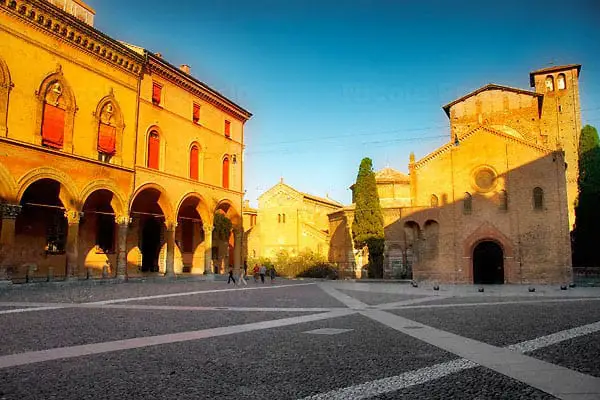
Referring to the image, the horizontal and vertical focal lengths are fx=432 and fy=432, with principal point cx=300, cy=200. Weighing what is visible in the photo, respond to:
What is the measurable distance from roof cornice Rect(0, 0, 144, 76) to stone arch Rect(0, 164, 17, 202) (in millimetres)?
6598

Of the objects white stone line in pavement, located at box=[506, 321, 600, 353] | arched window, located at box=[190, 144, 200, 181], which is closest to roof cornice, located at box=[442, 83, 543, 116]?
arched window, located at box=[190, 144, 200, 181]

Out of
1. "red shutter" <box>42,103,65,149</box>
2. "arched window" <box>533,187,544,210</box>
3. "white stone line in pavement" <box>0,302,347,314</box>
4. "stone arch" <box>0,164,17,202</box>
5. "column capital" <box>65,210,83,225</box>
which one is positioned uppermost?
"red shutter" <box>42,103,65,149</box>

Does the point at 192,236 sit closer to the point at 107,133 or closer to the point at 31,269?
the point at 107,133

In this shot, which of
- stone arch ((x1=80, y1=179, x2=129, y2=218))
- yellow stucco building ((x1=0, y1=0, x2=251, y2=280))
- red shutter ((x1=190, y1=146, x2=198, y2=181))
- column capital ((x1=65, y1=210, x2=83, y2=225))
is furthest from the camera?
red shutter ((x1=190, y1=146, x2=198, y2=181))

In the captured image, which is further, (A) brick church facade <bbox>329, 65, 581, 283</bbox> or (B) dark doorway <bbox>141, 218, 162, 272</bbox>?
(B) dark doorway <bbox>141, 218, 162, 272</bbox>

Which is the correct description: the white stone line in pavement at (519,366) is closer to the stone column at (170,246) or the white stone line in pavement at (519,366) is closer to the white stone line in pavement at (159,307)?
the white stone line in pavement at (159,307)

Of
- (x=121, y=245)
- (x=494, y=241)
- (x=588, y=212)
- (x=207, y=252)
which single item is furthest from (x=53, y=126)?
(x=588, y=212)

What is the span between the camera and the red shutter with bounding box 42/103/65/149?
63.5 feet

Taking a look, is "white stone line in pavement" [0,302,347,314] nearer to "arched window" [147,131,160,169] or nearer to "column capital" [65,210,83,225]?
"column capital" [65,210,83,225]

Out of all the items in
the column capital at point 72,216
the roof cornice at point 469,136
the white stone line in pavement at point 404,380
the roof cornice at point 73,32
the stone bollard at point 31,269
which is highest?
the roof cornice at point 73,32

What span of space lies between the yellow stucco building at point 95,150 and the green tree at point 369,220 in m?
10.3

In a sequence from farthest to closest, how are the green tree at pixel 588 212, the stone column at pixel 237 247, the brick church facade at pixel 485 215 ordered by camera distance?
the green tree at pixel 588 212 → the stone column at pixel 237 247 → the brick church facade at pixel 485 215

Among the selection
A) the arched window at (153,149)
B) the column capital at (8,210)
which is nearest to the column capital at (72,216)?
the column capital at (8,210)

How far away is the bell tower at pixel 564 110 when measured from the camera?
44438mm
